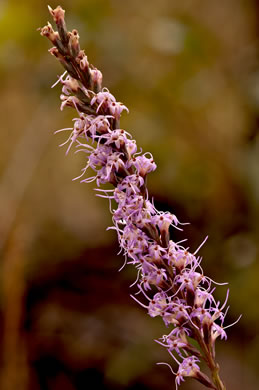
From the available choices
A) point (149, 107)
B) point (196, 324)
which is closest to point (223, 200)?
point (149, 107)

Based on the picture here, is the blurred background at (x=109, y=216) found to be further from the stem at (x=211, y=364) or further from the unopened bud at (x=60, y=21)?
the unopened bud at (x=60, y=21)

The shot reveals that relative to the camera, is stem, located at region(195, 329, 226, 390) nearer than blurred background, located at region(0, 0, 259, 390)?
Yes

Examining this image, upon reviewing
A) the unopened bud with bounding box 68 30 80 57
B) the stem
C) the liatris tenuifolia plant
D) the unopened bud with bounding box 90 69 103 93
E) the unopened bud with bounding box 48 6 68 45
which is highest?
the unopened bud with bounding box 48 6 68 45

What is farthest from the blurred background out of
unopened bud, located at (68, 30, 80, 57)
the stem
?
unopened bud, located at (68, 30, 80, 57)

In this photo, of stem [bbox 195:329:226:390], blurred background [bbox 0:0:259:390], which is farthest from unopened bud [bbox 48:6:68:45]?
blurred background [bbox 0:0:259:390]

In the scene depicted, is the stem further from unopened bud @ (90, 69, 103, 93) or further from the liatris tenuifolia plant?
unopened bud @ (90, 69, 103, 93)

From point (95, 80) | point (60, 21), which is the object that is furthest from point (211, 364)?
point (60, 21)

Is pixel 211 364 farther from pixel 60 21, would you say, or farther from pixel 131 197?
pixel 60 21

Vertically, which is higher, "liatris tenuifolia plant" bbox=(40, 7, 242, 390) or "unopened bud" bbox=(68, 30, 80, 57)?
Result: "unopened bud" bbox=(68, 30, 80, 57)

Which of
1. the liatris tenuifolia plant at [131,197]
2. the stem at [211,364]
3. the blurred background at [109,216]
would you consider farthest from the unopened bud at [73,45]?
the blurred background at [109,216]
